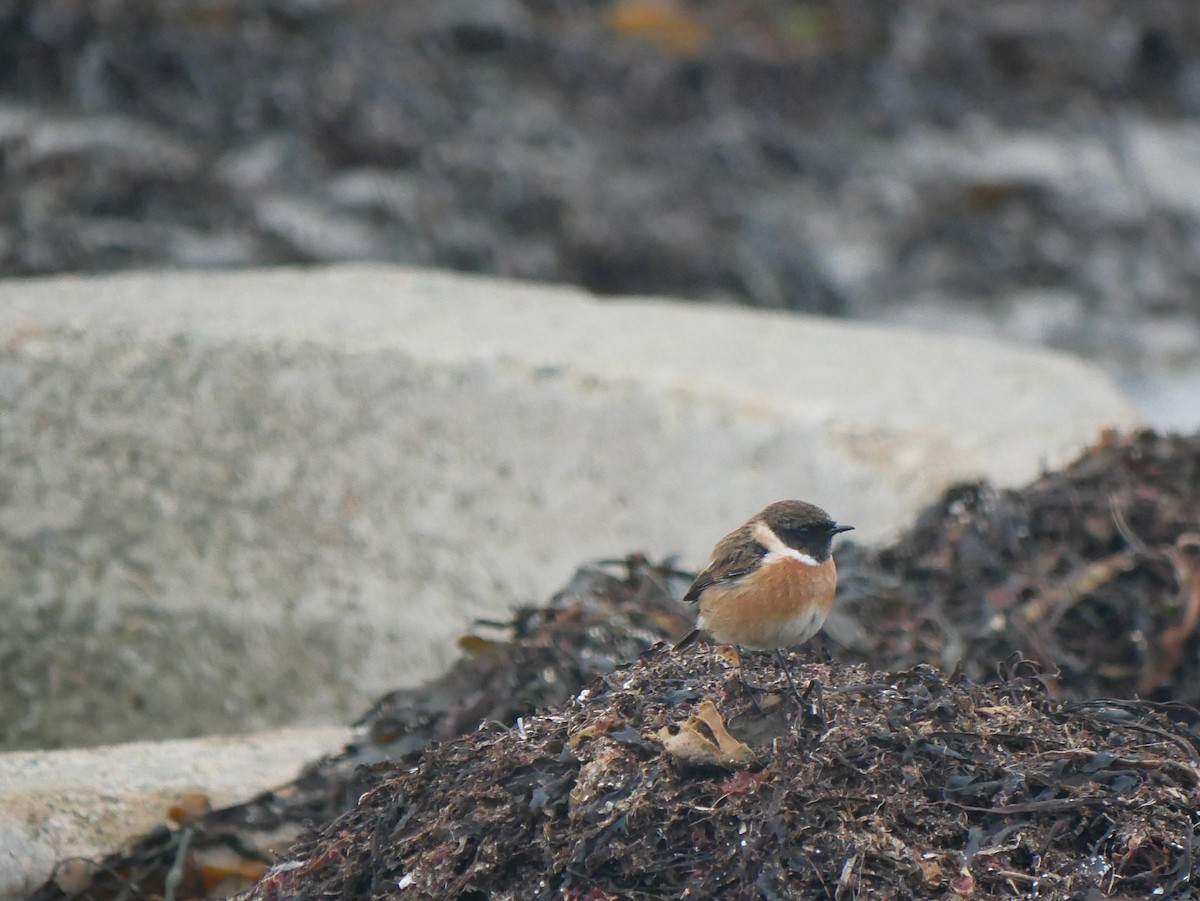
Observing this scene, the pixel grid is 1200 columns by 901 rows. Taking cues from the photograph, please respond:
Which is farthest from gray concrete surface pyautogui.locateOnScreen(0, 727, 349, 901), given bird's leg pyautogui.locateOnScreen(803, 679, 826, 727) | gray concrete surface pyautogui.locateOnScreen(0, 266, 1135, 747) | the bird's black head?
bird's leg pyautogui.locateOnScreen(803, 679, 826, 727)

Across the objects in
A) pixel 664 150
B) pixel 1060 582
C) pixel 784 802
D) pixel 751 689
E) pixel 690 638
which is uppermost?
pixel 664 150

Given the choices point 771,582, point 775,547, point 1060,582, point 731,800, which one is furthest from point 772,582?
point 1060,582

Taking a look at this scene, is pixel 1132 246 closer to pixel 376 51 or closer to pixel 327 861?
pixel 376 51

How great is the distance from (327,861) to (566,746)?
56 centimetres

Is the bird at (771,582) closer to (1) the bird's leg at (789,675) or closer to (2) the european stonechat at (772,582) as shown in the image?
(2) the european stonechat at (772,582)

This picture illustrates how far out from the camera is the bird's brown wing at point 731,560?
3.80 meters

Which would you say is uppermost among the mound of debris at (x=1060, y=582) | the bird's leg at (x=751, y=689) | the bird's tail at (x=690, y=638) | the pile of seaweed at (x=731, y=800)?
the bird's leg at (x=751, y=689)

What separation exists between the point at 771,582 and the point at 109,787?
1679 mm

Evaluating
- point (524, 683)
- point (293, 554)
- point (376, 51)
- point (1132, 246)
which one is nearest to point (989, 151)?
point (1132, 246)

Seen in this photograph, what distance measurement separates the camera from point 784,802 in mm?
2840

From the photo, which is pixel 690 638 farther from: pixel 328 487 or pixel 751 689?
pixel 328 487

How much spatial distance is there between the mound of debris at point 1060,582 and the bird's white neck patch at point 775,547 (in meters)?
0.53

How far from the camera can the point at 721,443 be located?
5.46 meters

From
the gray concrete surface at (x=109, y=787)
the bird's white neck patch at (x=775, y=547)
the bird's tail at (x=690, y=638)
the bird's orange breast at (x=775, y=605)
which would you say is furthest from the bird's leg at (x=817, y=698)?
the gray concrete surface at (x=109, y=787)
